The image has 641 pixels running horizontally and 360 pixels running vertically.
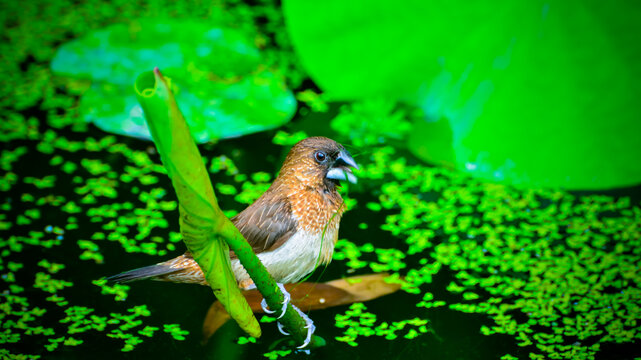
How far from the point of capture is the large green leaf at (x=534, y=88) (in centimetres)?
228

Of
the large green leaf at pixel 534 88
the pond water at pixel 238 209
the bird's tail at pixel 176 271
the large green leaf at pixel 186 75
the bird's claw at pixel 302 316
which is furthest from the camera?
the large green leaf at pixel 186 75

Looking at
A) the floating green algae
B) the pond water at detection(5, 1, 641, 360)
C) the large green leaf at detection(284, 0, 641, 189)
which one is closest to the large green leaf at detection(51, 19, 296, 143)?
the pond water at detection(5, 1, 641, 360)

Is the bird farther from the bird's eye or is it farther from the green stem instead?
the green stem

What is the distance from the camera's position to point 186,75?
2725 mm

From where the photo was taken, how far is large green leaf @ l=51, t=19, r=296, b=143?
2531 millimetres

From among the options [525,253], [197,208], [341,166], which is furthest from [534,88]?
[197,208]

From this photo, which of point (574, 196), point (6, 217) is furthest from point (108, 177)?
point (574, 196)

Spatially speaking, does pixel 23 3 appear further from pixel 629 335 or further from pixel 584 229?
pixel 629 335

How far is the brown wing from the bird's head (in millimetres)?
71

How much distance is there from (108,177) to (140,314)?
75 cm

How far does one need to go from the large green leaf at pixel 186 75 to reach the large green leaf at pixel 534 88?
62cm

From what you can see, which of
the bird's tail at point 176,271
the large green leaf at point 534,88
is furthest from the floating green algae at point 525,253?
the bird's tail at point 176,271

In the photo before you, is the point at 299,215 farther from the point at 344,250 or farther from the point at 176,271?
the point at 344,250

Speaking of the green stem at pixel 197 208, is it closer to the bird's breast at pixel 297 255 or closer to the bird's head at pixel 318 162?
the bird's breast at pixel 297 255
